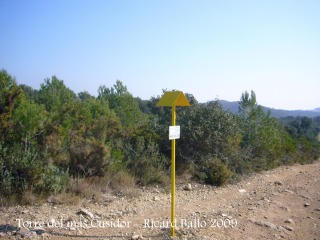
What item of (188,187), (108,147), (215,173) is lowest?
(188,187)

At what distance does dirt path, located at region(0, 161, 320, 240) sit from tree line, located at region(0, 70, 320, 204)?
0.61 m

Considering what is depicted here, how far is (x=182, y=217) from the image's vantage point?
5.81 meters

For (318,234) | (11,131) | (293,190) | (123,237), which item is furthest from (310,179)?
(11,131)

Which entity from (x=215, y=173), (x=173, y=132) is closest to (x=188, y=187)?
(x=215, y=173)

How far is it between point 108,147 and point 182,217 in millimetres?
2682

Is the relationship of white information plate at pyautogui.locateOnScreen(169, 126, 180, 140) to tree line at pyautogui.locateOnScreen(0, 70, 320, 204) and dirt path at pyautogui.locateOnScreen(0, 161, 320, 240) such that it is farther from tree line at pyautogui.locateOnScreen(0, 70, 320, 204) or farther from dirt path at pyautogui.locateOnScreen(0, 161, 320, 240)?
tree line at pyautogui.locateOnScreen(0, 70, 320, 204)

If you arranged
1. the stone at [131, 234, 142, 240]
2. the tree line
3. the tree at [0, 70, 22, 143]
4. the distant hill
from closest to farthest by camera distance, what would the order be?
the stone at [131, 234, 142, 240]
the tree line
the tree at [0, 70, 22, 143]
the distant hill

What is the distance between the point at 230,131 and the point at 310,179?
11.5 ft

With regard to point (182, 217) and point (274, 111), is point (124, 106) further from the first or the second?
point (274, 111)

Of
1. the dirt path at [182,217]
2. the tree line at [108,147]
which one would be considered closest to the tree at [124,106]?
the tree line at [108,147]

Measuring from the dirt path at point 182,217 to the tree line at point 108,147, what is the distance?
1.99 ft

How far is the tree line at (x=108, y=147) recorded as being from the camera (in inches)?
238

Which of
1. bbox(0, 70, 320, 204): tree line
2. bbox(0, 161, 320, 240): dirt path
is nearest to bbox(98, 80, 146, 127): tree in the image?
bbox(0, 70, 320, 204): tree line

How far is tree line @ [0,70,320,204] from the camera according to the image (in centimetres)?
605
